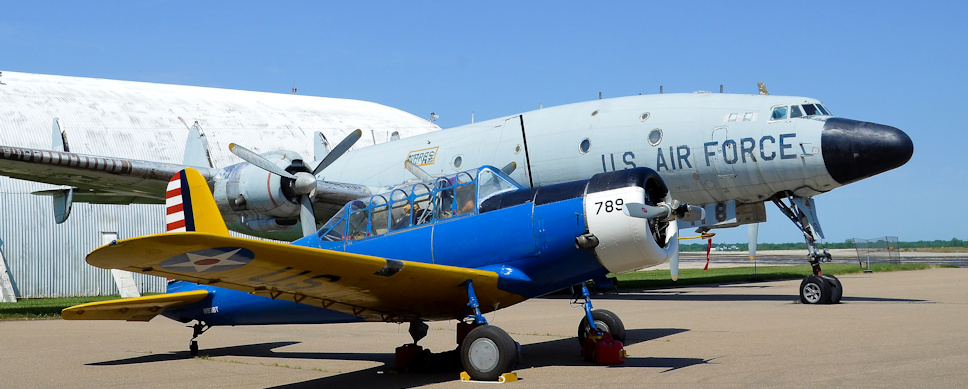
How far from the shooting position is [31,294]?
2766 cm

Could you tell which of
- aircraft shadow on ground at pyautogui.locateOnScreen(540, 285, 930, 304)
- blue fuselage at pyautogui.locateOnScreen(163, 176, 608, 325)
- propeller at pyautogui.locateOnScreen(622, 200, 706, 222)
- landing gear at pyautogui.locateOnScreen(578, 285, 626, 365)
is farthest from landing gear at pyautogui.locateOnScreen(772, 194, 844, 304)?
blue fuselage at pyautogui.locateOnScreen(163, 176, 608, 325)

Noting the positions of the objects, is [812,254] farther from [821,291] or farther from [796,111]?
[796,111]

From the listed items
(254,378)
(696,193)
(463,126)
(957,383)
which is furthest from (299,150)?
(957,383)

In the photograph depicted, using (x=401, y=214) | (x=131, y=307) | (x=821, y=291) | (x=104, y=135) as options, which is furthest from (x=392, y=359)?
(x=104, y=135)

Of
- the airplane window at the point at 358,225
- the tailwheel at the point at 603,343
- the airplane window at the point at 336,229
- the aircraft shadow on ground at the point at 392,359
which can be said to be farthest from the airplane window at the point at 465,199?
the tailwheel at the point at 603,343

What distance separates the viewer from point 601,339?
9.30 metres

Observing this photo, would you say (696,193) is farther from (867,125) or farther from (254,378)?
(254,378)

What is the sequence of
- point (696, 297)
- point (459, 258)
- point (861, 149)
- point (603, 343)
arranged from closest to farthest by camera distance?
point (459, 258) < point (603, 343) < point (861, 149) < point (696, 297)

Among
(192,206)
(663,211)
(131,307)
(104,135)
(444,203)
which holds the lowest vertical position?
(131,307)

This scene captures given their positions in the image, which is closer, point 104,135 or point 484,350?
point 484,350

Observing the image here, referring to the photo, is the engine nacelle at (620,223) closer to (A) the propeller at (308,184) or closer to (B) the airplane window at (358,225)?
(B) the airplane window at (358,225)

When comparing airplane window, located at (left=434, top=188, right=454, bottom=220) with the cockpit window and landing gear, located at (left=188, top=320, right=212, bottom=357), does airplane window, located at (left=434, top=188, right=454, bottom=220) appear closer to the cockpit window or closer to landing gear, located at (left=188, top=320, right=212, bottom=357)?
landing gear, located at (left=188, top=320, right=212, bottom=357)

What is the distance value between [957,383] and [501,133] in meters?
14.5

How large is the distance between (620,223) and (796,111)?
33.5 ft
